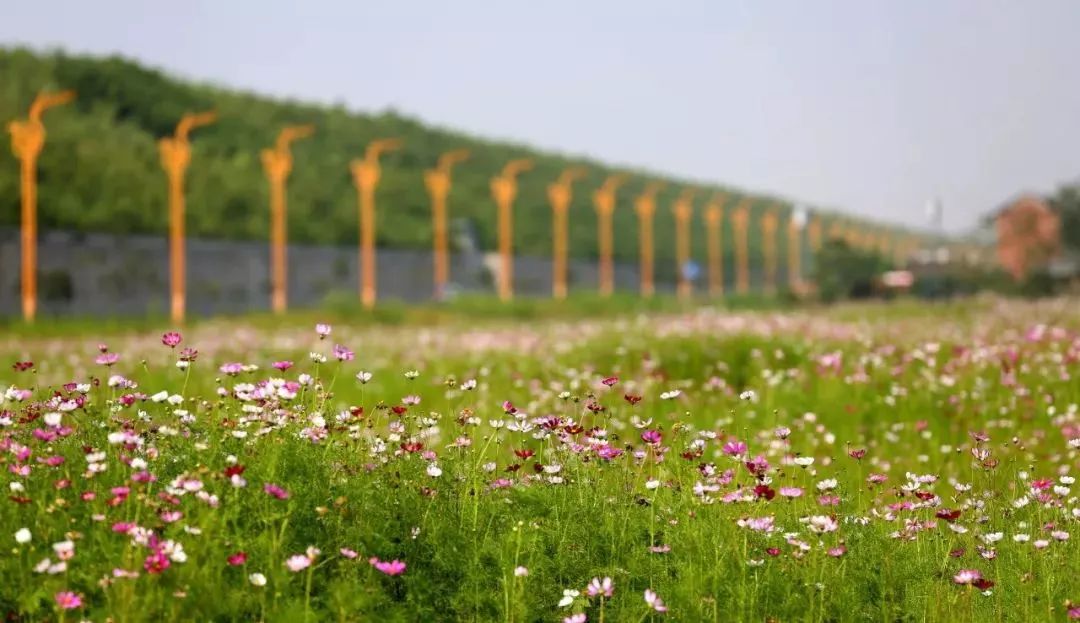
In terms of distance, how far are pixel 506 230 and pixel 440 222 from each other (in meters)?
Answer: 3.71

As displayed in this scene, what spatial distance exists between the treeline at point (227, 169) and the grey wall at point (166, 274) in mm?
2143

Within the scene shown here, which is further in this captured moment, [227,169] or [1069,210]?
[227,169]

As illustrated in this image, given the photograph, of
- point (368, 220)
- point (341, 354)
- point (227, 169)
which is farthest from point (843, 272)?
point (341, 354)

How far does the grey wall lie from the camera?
3294 cm

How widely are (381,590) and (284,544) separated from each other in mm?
420

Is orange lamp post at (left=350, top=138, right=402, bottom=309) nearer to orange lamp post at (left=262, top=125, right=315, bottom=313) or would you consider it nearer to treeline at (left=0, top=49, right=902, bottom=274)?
treeline at (left=0, top=49, right=902, bottom=274)

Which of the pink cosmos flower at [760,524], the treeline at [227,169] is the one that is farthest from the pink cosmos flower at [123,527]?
the treeline at [227,169]

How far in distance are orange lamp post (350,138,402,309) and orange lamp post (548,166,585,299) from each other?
727cm

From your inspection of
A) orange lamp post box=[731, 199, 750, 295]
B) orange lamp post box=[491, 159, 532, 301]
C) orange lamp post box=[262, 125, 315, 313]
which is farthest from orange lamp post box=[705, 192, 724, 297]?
orange lamp post box=[262, 125, 315, 313]

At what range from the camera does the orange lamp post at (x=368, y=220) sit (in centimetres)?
3616

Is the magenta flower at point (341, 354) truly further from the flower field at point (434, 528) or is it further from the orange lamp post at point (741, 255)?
the orange lamp post at point (741, 255)

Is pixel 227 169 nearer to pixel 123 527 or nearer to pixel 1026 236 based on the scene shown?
pixel 1026 236

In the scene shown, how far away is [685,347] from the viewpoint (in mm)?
12867

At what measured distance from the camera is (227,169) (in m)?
50.8
